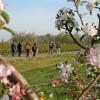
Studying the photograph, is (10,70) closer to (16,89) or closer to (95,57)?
(16,89)

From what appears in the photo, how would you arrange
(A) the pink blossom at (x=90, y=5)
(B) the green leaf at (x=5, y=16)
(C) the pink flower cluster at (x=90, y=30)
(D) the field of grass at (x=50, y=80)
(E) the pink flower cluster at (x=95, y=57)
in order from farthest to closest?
(D) the field of grass at (x=50, y=80) → (A) the pink blossom at (x=90, y=5) → (C) the pink flower cluster at (x=90, y=30) → (E) the pink flower cluster at (x=95, y=57) → (B) the green leaf at (x=5, y=16)

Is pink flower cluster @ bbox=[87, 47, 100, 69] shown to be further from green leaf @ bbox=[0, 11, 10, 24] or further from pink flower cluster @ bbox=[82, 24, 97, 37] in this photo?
pink flower cluster @ bbox=[82, 24, 97, 37]

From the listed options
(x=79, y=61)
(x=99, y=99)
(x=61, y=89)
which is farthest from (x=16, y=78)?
(x=61, y=89)

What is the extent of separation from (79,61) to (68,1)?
2.92 ft

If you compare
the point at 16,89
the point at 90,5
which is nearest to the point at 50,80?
the point at 90,5

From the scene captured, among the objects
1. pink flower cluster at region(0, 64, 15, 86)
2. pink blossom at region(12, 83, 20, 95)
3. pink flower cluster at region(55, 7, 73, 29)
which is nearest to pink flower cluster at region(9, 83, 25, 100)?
pink blossom at region(12, 83, 20, 95)

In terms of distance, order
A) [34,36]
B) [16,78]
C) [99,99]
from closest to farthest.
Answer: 1. [16,78]
2. [99,99]
3. [34,36]

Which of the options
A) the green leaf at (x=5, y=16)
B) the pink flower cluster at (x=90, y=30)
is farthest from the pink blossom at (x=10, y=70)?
the pink flower cluster at (x=90, y=30)

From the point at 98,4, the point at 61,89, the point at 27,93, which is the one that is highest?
the point at 98,4

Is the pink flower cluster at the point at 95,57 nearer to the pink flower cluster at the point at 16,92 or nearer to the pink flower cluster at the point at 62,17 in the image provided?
the pink flower cluster at the point at 16,92

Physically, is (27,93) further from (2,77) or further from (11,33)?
(11,33)

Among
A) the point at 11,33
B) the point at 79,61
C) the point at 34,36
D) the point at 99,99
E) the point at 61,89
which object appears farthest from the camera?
the point at 34,36

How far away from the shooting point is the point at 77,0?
3.67 m

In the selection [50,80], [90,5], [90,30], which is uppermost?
[90,5]
